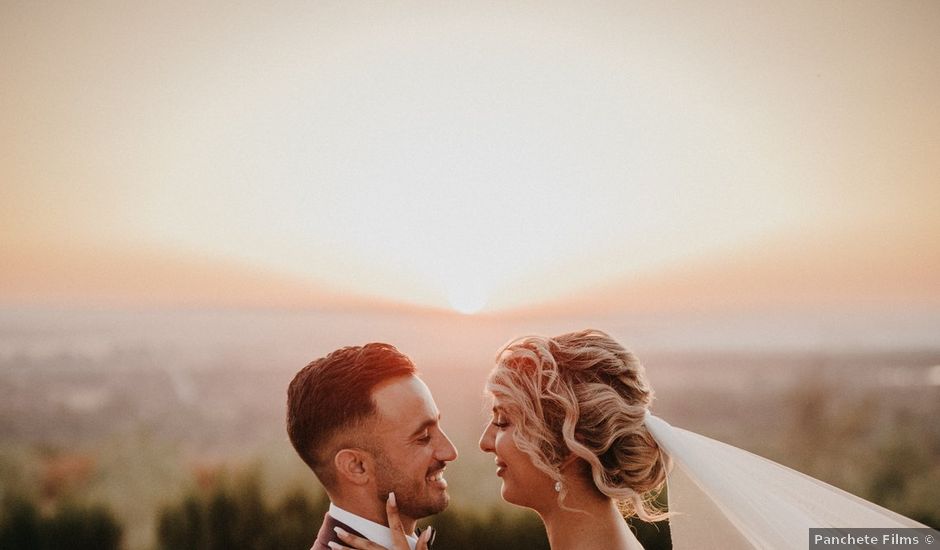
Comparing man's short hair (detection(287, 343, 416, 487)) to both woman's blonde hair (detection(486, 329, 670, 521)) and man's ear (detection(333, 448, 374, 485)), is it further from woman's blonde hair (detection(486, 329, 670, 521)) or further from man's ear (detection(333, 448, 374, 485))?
woman's blonde hair (detection(486, 329, 670, 521))

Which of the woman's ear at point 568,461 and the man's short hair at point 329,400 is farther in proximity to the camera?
the woman's ear at point 568,461

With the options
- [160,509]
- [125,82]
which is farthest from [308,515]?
[125,82]

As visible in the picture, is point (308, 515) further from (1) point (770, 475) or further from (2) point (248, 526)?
(1) point (770, 475)

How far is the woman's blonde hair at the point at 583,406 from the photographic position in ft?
8.44

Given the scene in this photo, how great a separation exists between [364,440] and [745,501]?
3.63 ft

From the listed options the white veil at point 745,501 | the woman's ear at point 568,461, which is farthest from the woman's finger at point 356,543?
the white veil at point 745,501

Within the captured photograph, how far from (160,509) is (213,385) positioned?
955 millimetres

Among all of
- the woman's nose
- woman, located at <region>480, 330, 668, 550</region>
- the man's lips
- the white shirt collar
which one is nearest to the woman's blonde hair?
woman, located at <region>480, 330, 668, 550</region>

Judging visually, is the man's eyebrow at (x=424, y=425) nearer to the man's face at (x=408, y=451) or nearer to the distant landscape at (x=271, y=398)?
the man's face at (x=408, y=451)

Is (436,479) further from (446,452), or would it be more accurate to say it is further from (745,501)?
(745,501)

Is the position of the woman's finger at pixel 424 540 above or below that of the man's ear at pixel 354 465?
below

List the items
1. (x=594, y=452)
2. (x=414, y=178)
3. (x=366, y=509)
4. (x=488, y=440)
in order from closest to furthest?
1. (x=366, y=509)
2. (x=594, y=452)
3. (x=488, y=440)
4. (x=414, y=178)

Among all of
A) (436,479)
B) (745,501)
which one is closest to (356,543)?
(436,479)

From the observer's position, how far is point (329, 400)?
2.48 m
